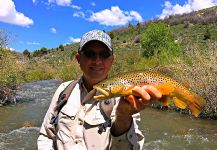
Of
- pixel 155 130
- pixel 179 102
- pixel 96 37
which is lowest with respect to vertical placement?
pixel 155 130

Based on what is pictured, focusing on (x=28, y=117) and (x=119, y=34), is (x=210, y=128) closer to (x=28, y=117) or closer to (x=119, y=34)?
(x=28, y=117)

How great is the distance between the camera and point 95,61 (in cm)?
333

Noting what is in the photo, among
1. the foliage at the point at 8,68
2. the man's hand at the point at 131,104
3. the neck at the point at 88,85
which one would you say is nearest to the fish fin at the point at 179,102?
the man's hand at the point at 131,104

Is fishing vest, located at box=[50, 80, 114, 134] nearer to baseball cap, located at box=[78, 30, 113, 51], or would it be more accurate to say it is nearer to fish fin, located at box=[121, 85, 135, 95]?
baseball cap, located at box=[78, 30, 113, 51]

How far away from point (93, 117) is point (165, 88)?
2.36 feet

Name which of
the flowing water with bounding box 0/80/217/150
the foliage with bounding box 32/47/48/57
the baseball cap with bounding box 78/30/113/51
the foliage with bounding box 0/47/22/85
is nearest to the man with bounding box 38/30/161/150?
the baseball cap with bounding box 78/30/113/51

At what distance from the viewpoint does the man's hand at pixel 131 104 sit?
2.54 m

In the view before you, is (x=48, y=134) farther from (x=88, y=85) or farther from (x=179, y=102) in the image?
(x=179, y=102)

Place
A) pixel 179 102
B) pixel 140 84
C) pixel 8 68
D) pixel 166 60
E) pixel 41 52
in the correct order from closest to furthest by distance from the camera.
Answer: pixel 140 84 → pixel 179 102 → pixel 8 68 → pixel 166 60 → pixel 41 52

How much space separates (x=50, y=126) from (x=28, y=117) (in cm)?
1293

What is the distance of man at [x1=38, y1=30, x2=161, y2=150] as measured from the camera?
9.98 feet

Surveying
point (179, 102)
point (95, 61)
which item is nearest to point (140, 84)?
point (179, 102)

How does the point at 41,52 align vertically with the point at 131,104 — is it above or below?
above

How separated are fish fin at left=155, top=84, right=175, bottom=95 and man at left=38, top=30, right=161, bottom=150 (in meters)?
0.21
